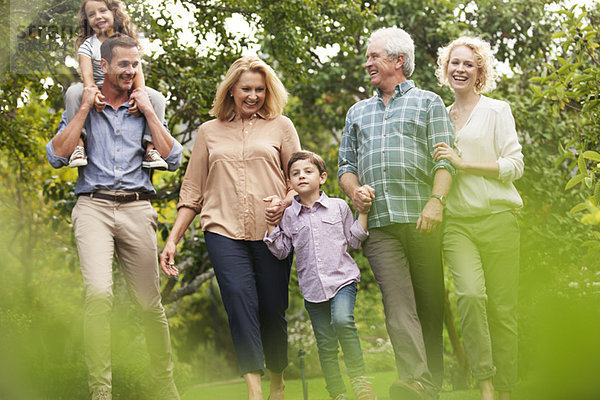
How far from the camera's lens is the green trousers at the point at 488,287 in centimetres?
375

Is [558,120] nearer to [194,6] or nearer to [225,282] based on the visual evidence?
[194,6]

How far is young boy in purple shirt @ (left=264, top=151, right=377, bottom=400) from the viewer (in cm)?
378

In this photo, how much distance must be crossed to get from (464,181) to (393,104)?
0.61 meters

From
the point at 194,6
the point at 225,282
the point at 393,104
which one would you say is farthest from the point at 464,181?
the point at 194,6

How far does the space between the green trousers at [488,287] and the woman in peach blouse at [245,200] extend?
1021mm

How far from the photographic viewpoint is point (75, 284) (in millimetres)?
11188

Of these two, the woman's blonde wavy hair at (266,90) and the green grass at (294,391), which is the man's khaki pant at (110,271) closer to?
the woman's blonde wavy hair at (266,90)

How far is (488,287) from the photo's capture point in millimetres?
3910

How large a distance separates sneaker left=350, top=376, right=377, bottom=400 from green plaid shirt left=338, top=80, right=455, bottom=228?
2.82ft

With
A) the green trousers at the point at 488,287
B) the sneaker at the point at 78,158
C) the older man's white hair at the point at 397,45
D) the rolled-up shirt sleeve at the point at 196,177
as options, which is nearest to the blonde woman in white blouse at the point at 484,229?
the green trousers at the point at 488,287

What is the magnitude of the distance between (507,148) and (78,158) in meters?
2.40

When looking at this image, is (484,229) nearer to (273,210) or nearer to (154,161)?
(273,210)

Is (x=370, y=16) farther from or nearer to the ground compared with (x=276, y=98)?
farther from the ground

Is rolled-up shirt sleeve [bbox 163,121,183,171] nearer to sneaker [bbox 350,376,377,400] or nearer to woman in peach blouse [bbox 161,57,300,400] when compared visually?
woman in peach blouse [bbox 161,57,300,400]
